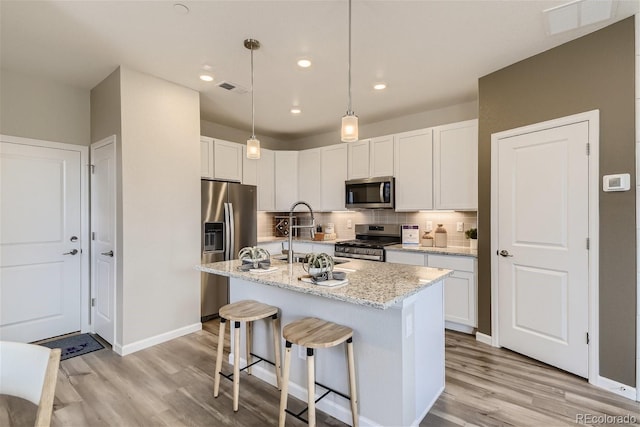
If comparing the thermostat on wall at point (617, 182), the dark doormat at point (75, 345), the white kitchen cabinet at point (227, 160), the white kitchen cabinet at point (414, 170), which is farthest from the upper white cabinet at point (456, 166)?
the dark doormat at point (75, 345)

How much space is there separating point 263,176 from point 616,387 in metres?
4.50

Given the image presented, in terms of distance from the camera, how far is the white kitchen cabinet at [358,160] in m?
4.56

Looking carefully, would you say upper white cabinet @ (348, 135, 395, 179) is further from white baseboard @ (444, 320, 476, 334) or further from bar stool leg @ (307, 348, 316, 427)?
bar stool leg @ (307, 348, 316, 427)

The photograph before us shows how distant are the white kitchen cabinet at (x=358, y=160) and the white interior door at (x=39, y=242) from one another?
3.34 metres

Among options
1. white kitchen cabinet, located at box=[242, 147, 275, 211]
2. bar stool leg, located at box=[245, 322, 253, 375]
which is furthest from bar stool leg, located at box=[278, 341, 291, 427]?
white kitchen cabinet, located at box=[242, 147, 275, 211]

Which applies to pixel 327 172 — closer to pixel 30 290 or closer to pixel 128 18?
pixel 128 18

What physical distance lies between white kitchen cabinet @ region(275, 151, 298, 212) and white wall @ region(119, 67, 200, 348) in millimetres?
1752

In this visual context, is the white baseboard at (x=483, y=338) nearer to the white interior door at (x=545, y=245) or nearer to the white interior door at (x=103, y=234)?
the white interior door at (x=545, y=245)

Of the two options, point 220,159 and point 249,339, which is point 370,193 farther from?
point 249,339

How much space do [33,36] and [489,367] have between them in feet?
15.0

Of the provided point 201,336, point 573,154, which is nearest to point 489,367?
point 573,154

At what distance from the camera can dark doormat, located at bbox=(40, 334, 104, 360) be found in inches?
122

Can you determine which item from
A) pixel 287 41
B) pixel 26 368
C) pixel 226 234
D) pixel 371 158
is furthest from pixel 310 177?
pixel 26 368

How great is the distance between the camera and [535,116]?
2861 millimetres
